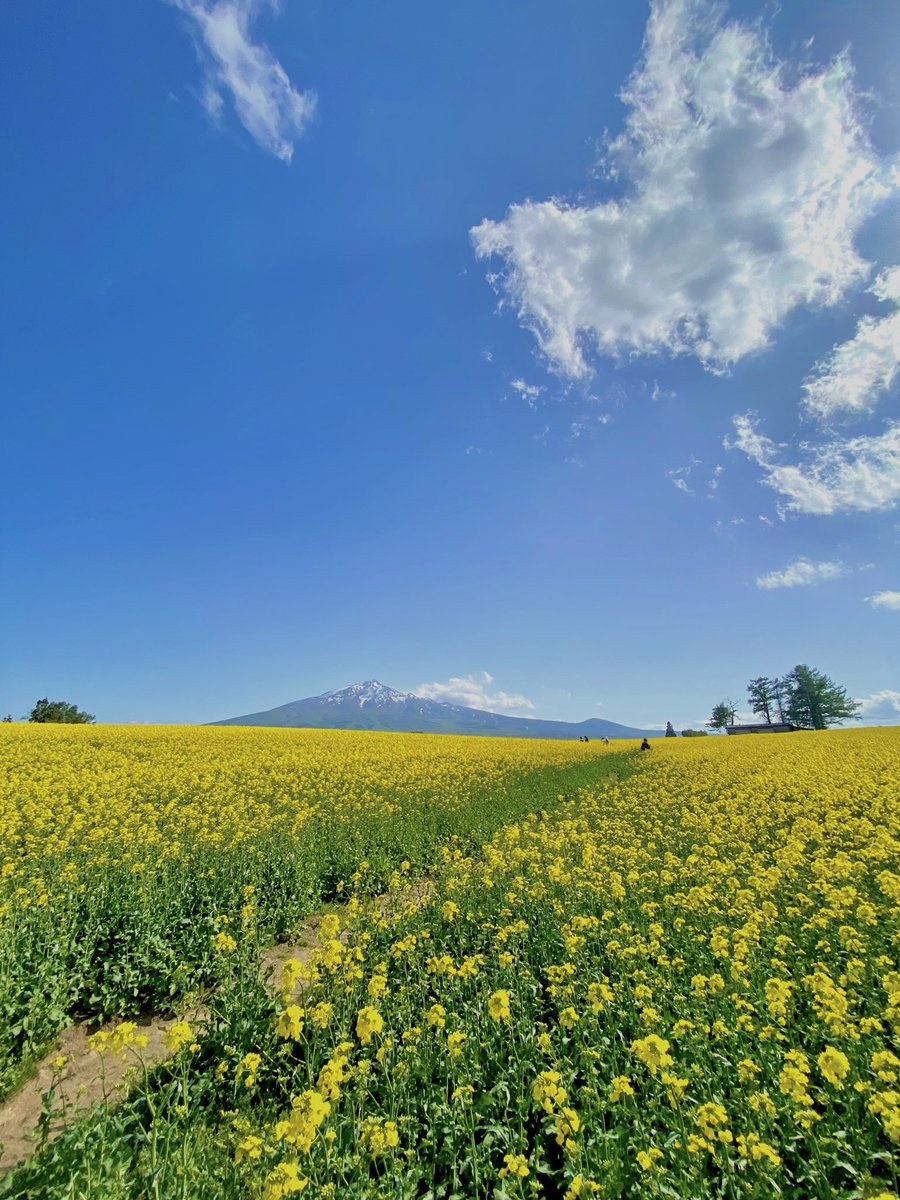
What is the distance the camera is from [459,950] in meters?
6.87

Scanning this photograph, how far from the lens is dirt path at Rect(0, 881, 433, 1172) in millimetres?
4398

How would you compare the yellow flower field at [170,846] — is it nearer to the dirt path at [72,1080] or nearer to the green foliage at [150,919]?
the green foliage at [150,919]

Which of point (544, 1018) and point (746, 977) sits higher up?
point (746, 977)

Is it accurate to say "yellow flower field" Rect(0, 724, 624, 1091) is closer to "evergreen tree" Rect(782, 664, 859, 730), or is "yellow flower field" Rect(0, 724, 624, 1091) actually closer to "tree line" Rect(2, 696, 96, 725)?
"tree line" Rect(2, 696, 96, 725)

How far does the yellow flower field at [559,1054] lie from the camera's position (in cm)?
332

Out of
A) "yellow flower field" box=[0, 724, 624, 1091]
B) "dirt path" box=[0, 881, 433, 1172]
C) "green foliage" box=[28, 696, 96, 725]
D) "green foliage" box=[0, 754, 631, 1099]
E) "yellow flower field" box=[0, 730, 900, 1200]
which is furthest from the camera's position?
"green foliage" box=[28, 696, 96, 725]

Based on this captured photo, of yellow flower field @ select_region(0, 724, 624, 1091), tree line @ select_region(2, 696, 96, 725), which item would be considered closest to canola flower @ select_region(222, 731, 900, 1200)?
yellow flower field @ select_region(0, 724, 624, 1091)

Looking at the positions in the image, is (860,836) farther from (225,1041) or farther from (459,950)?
(225,1041)

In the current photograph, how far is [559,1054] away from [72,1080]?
5.17m

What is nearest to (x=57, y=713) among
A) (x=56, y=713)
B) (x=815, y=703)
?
(x=56, y=713)

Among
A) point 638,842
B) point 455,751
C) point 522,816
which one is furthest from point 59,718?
point 638,842

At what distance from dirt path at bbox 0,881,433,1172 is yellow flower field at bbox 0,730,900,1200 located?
0.37 m

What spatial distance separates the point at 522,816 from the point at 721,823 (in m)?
5.56

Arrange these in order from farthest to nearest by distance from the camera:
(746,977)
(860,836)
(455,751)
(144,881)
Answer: (455,751) → (860,836) → (144,881) → (746,977)
